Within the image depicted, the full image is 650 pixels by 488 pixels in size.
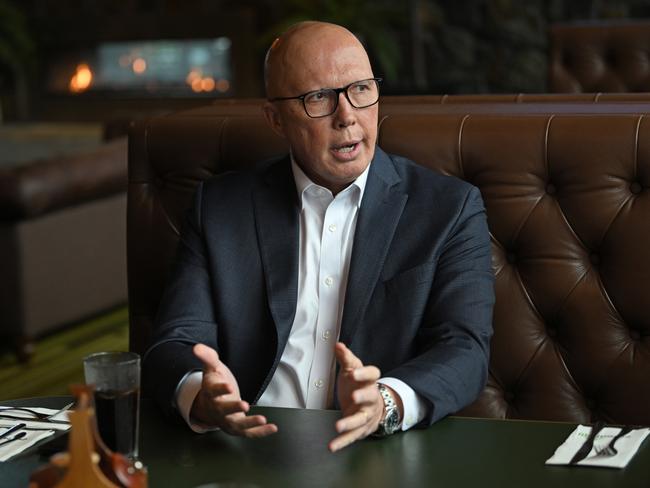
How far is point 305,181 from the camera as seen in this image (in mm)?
2010

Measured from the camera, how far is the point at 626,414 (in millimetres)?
1971

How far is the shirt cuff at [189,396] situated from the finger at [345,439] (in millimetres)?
232

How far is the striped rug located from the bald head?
2048 millimetres

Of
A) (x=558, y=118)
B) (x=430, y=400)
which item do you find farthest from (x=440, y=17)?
(x=430, y=400)

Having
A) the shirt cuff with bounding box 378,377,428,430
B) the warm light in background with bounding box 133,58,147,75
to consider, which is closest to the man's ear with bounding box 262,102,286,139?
the shirt cuff with bounding box 378,377,428,430

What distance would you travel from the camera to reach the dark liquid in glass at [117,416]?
4.23 feet

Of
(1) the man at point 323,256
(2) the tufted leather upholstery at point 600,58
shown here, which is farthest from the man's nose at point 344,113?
(2) the tufted leather upholstery at point 600,58

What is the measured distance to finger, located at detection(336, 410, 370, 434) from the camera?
135cm

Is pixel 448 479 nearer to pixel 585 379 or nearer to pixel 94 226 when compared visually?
pixel 585 379

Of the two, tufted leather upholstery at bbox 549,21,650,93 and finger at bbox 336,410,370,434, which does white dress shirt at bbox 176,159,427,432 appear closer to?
finger at bbox 336,410,370,434

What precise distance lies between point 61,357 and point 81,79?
487 cm

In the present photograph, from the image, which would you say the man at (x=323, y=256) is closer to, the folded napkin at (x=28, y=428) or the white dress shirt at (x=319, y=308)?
the white dress shirt at (x=319, y=308)

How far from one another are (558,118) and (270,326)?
0.68 meters

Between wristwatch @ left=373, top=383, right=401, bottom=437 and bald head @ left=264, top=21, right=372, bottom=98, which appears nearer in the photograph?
wristwatch @ left=373, top=383, right=401, bottom=437
